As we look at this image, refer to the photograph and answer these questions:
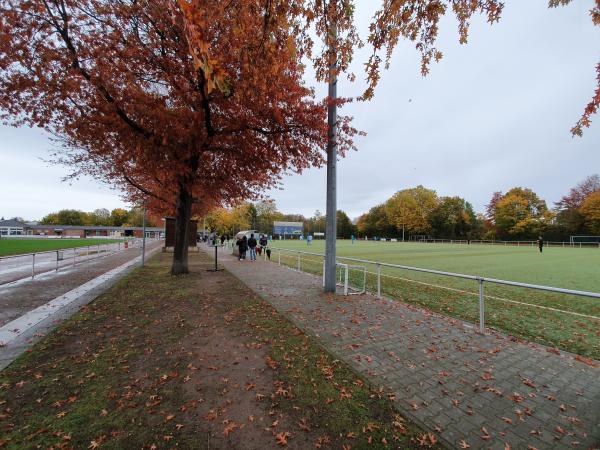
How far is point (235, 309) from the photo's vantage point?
6.53 meters

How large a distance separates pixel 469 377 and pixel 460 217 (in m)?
83.1

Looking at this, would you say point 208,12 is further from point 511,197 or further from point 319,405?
point 511,197

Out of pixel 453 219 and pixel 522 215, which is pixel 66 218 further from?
pixel 522 215

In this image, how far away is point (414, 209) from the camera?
79750mm

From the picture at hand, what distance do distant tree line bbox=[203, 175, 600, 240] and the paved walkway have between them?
41.6 m

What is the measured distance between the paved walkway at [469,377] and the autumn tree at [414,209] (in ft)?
249

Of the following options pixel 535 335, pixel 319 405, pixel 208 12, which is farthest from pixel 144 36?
pixel 535 335

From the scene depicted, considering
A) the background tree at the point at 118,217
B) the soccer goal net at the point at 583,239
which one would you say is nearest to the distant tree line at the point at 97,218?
the background tree at the point at 118,217

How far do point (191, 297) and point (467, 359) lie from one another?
6763mm

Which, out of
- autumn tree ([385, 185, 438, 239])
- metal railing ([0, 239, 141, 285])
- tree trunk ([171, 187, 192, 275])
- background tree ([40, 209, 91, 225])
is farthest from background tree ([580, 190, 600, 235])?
background tree ([40, 209, 91, 225])

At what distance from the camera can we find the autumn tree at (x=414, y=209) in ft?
257

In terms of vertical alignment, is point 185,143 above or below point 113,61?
below

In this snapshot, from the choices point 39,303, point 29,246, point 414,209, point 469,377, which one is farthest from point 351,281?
point 414,209

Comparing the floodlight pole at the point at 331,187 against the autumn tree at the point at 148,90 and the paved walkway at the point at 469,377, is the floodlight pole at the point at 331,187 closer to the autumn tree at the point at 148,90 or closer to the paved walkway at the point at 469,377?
the autumn tree at the point at 148,90
